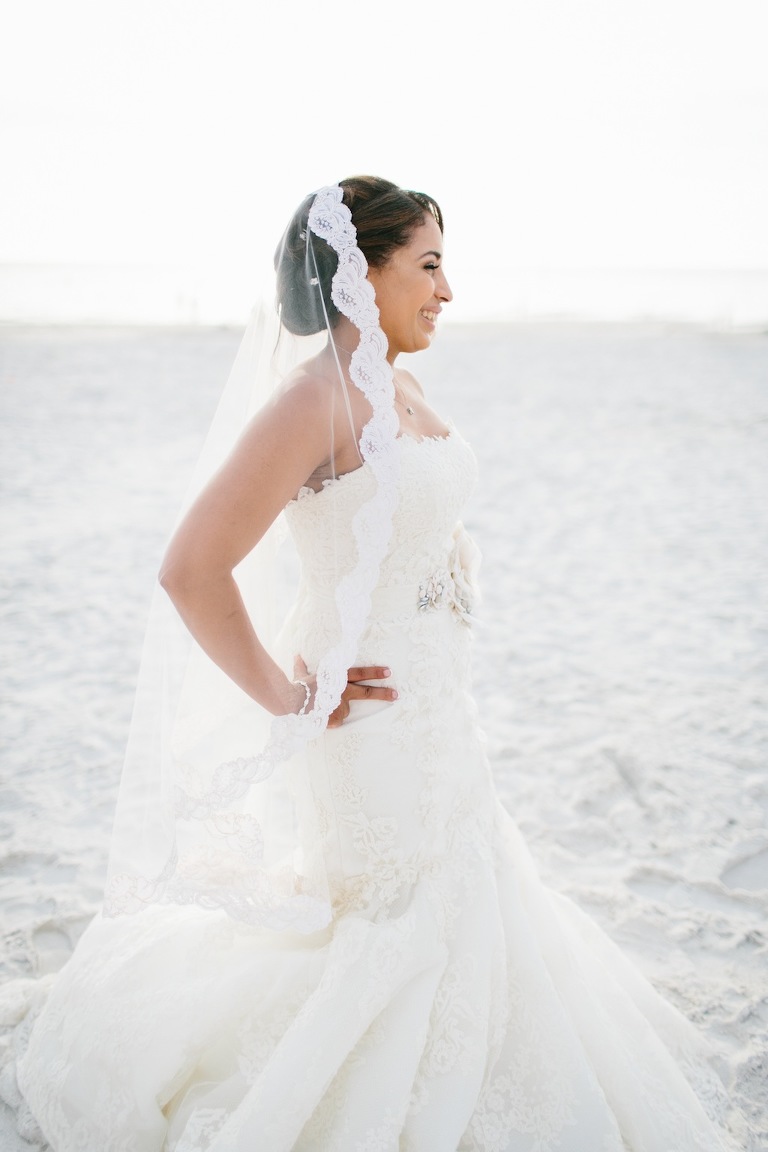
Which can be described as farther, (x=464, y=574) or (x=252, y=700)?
(x=464, y=574)

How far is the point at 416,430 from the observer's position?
1965mm

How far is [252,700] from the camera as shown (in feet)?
6.55

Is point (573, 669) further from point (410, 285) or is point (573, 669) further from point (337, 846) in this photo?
point (410, 285)

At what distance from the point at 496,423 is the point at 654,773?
986 cm

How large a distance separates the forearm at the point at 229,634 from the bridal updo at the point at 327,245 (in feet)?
2.09

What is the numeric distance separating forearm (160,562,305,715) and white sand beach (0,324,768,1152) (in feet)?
4.26

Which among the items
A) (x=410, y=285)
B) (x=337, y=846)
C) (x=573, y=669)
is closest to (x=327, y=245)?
(x=410, y=285)

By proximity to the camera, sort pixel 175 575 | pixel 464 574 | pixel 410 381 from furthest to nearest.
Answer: pixel 410 381 → pixel 464 574 → pixel 175 575

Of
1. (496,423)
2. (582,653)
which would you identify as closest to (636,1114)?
(582,653)

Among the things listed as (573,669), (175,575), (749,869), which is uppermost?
(175,575)

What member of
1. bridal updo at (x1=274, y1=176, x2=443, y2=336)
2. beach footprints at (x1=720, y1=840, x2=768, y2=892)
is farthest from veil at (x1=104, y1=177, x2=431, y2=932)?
beach footprints at (x1=720, y1=840, x2=768, y2=892)

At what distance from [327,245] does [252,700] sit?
3.38 ft

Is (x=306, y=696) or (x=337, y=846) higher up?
(x=306, y=696)

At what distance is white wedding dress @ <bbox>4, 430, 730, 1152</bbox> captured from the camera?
5.92 ft
